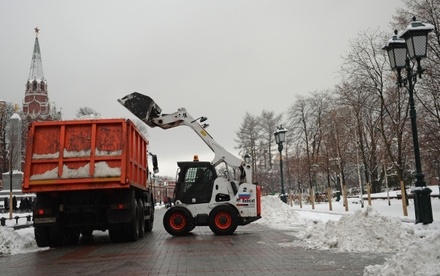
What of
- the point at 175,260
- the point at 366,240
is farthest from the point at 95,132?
the point at 366,240

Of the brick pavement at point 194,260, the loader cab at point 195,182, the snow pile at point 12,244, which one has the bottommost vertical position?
the brick pavement at point 194,260

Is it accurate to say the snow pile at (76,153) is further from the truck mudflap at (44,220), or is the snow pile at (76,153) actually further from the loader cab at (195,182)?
the loader cab at (195,182)

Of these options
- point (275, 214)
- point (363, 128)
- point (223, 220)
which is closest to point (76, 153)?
point (223, 220)

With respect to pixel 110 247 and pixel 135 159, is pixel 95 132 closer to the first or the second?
pixel 135 159

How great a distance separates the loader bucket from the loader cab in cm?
205

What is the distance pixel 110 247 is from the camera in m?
12.2

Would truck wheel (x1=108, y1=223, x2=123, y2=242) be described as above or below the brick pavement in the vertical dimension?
above

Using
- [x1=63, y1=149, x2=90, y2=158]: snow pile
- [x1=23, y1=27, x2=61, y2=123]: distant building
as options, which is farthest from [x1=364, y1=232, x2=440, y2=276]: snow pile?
[x1=23, y1=27, x2=61, y2=123]: distant building

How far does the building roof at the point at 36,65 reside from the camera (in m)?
98.0

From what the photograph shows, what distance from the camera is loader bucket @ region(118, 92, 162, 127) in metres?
15.1

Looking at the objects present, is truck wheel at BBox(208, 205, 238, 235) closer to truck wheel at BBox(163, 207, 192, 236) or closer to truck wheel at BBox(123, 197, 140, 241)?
truck wheel at BBox(163, 207, 192, 236)

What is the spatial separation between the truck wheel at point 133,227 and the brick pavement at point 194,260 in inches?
28.8

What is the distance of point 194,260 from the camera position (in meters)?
9.06

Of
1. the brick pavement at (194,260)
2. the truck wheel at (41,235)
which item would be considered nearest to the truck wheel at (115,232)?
the brick pavement at (194,260)
